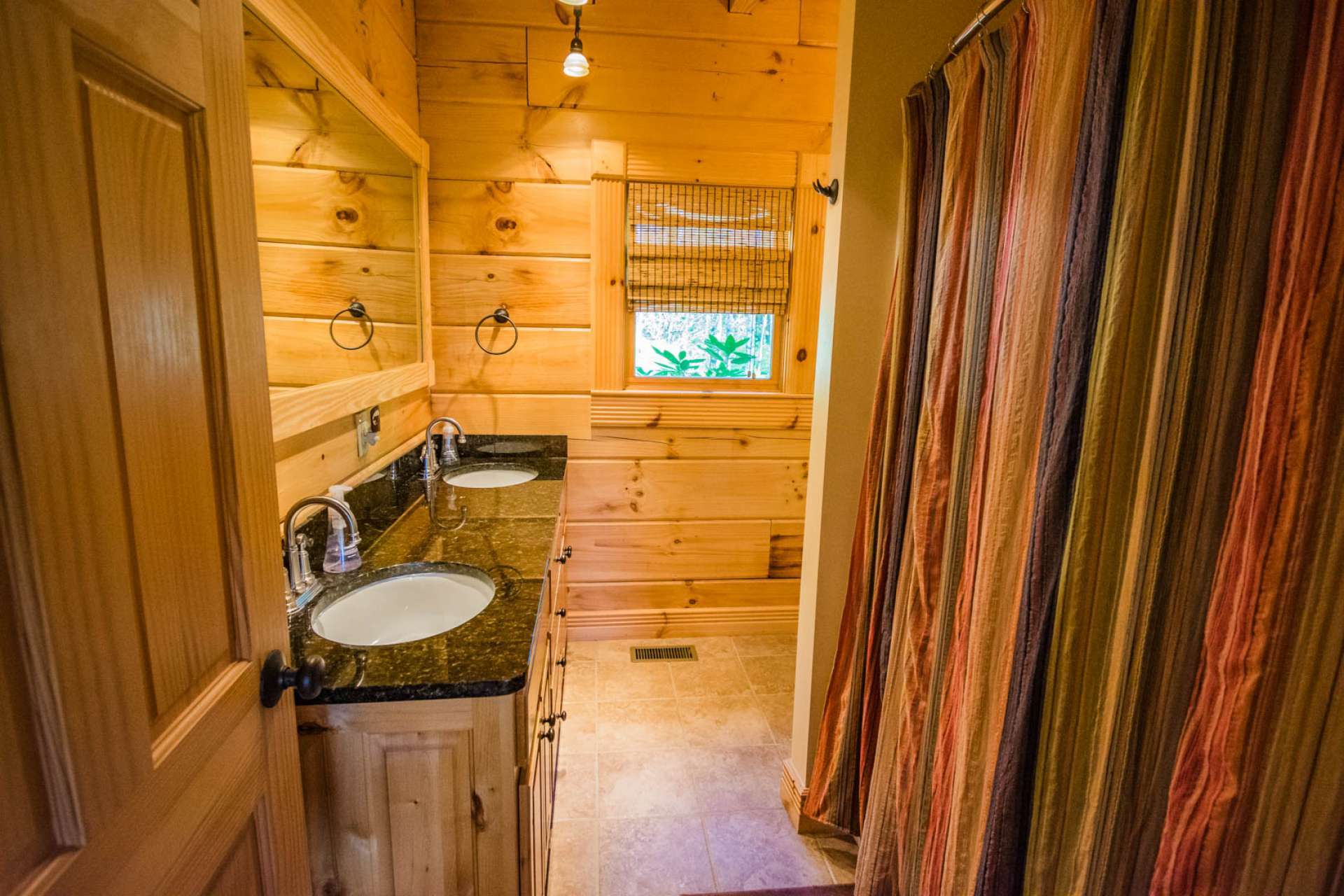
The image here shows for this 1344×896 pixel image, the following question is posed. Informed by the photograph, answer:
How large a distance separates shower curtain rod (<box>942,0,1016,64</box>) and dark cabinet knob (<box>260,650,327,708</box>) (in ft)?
4.91

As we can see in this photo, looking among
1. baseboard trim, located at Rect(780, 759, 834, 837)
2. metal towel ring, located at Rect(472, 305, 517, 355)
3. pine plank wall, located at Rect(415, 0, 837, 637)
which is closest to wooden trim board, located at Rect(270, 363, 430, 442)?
metal towel ring, located at Rect(472, 305, 517, 355)

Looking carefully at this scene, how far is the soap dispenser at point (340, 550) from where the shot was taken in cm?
142

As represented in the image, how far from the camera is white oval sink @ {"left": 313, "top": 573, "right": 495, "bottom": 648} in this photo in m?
1.40

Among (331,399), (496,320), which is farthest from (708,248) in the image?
(331,399)

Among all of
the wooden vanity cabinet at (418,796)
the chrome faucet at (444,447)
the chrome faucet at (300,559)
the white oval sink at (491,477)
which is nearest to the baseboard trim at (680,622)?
the white oval sink at (491,477)

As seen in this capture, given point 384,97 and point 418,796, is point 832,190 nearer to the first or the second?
point 384,97

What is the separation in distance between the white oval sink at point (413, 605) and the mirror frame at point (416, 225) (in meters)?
0.39

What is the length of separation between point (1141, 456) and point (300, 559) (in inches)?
57.6

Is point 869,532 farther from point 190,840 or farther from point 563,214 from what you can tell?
point 563,214

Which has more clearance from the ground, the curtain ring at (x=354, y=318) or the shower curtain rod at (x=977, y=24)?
the shower curtain rod at (x=977, y=24)

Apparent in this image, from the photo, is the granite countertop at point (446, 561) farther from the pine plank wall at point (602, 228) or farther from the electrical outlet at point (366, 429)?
the pine plank wall at point (602, 228)

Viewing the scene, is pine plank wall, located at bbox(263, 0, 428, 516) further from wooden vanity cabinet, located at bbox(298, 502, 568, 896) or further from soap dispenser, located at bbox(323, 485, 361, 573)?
wooden vanity cabinet, located at bbox(298, 502, 568, 896)

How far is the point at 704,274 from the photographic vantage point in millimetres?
2725

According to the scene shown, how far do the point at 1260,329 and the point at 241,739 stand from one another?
4.06 ft
